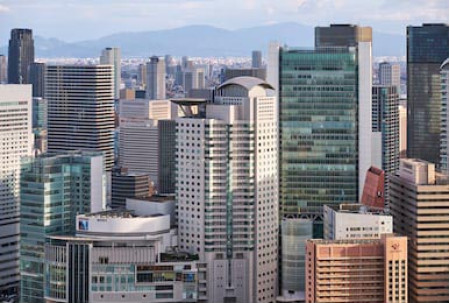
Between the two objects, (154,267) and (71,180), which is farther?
(71,180)

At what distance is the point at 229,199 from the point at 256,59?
936cm

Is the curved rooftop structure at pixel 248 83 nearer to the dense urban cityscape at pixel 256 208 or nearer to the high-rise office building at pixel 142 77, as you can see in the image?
the dense urban cityscape at pixel 256 208

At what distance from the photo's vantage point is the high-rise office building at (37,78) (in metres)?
32.2

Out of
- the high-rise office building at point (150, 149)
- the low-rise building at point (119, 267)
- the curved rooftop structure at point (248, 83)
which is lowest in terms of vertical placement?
the low-rise building at point (119, 267)

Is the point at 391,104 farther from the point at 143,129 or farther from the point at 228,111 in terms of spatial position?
the point at 228,111

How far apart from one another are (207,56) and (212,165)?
45.6ft

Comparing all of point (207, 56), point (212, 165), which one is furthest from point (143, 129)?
point (212, 165)

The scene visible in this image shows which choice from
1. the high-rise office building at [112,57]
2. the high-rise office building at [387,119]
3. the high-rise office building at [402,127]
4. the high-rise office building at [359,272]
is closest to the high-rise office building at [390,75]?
the high-rise office building at [387,119]

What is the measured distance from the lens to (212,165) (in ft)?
61.1

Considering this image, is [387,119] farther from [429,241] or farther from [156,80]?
[156,80]

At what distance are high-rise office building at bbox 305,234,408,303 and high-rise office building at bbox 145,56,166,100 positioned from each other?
72.7ft

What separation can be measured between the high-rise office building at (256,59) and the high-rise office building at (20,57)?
319 inches

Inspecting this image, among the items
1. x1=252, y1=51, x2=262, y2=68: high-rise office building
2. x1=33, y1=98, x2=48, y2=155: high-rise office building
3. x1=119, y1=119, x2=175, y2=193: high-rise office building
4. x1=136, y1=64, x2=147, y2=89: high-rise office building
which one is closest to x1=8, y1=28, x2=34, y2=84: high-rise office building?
x1=33, y1=98, x2=48, y2=155: high-rise office building

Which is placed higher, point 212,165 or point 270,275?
point 212,165
